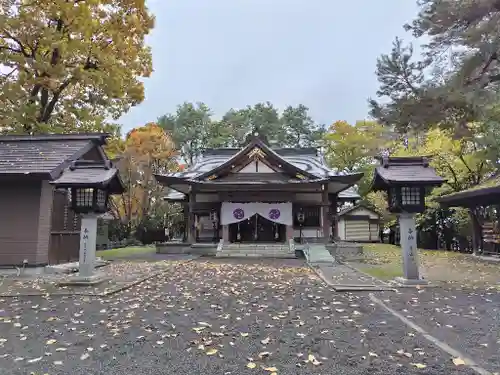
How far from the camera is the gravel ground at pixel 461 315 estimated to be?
14.5 feet

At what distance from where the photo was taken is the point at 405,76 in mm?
12375

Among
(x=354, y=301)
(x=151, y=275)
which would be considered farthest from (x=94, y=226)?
(x=354, y=301)

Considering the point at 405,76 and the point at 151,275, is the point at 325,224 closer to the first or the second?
the point at 405,76

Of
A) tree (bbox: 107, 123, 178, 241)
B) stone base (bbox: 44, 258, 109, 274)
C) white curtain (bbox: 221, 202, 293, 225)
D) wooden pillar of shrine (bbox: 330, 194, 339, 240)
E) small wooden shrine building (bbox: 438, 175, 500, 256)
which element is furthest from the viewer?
tree (bbox: 107, 123, 178, 241)

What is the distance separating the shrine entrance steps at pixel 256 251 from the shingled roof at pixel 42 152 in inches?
286

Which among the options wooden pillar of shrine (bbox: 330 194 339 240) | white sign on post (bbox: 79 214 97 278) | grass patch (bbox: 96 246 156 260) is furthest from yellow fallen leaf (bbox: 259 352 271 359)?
wooden pillar of shrine (bbox: 330 194 339 240)

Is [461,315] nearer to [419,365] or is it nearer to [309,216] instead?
[419,365]

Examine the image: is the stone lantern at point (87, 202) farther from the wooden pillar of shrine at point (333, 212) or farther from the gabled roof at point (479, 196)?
the wooden pillar of shrine at point (333, 212)

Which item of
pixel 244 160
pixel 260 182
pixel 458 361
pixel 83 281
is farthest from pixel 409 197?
pixel 244 160

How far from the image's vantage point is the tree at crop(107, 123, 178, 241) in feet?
86.3

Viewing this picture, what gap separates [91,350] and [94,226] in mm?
5427

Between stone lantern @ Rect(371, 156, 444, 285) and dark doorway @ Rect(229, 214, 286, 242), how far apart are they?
1136 centimetres

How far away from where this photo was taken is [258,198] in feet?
62.2

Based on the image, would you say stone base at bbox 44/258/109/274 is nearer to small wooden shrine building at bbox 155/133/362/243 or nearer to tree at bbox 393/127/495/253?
small wooden shrine building at bbox 155/133/362/243
